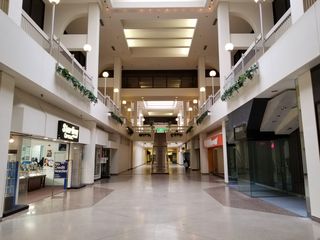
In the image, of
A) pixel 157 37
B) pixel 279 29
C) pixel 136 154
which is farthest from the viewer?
pixel 136 154

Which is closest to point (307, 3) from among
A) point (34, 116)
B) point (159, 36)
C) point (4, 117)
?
point (4, 117)

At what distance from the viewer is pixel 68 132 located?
955 centimetres

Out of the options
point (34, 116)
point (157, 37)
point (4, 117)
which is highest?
point (157, 37)

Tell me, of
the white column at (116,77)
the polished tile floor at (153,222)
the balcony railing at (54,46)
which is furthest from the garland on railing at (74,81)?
the white column at (116,77)

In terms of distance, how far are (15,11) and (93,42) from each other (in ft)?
21.3

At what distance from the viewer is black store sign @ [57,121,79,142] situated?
29.2 ft

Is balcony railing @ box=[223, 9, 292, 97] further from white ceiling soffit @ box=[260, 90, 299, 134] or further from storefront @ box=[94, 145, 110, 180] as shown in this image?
storefront @ box=[94, 145, 110, 180]

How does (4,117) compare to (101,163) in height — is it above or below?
above

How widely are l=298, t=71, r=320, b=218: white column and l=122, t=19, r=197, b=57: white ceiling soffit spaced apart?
11.3m

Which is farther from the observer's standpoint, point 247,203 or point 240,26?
point 240,26

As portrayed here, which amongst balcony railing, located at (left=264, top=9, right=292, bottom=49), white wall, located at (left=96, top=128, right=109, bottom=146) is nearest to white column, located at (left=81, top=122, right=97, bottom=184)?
white wall, located at (left=96, top=128, right=109, bottom=146)

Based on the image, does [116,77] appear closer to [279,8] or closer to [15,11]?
[279,8]

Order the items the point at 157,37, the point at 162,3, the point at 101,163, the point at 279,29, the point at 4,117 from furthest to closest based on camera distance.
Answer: the point at 157,37
the point at 101,163
the point at 162,3
the point at 279,29
the point at 4,117

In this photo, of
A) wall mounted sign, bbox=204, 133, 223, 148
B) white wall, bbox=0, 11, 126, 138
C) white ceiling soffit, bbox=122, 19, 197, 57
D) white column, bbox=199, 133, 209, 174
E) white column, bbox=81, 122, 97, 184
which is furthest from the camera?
white column, bbox=199, 133, 209, 174
